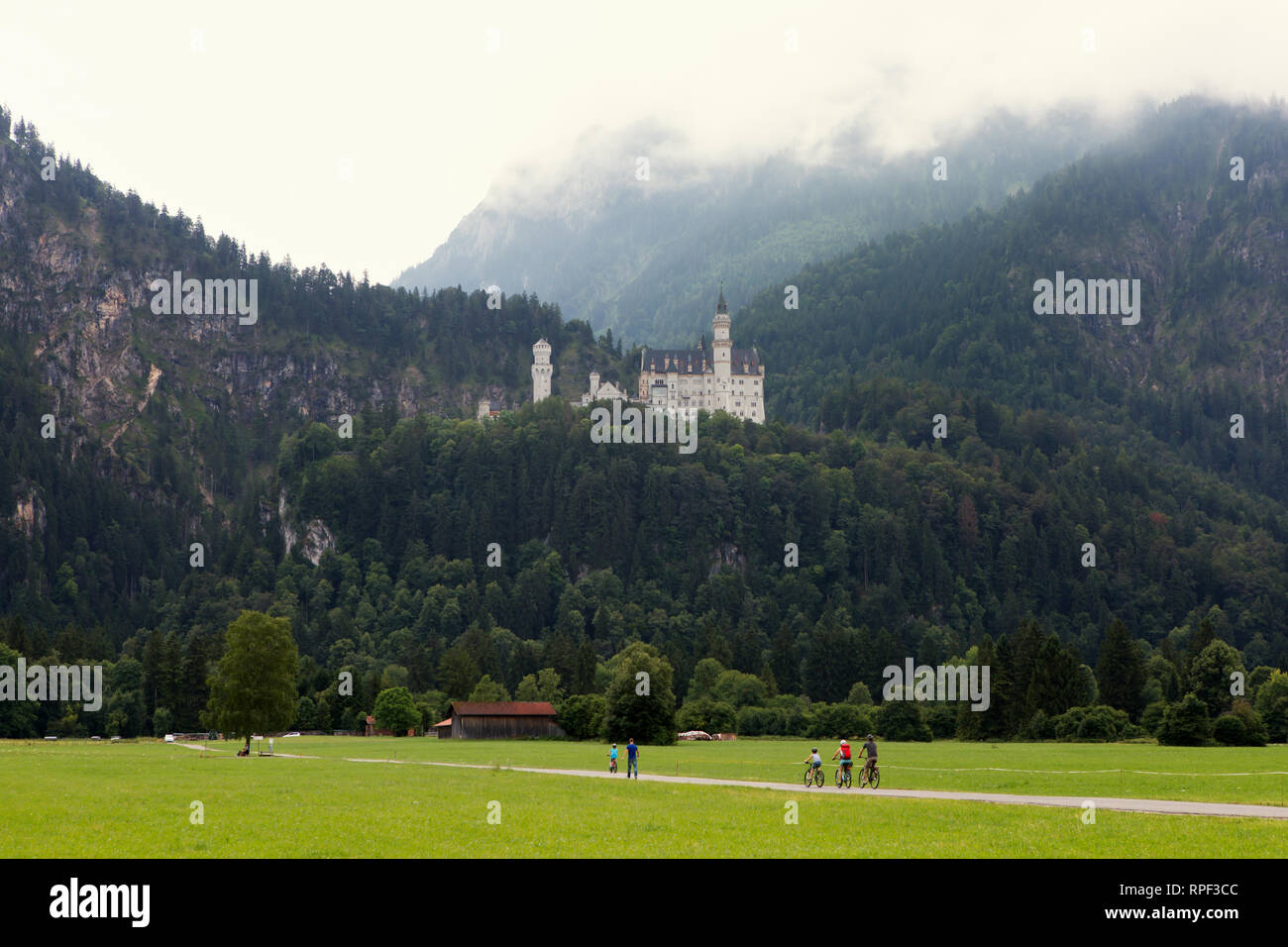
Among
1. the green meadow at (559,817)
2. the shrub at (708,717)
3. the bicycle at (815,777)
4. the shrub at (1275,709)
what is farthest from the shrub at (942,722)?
the bicycle at (815,777)

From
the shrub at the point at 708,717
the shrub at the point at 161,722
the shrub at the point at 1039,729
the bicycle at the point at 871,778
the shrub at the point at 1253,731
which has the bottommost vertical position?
the shrub at the point at 161,722

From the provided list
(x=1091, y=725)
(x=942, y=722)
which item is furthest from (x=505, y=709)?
(x=1091, y=725)

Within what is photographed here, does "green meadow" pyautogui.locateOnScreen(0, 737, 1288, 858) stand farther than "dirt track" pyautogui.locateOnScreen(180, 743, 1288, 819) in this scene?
No

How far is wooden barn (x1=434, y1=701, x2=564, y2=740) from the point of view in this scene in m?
135

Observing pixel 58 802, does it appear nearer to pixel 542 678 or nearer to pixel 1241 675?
pixel 1241 675

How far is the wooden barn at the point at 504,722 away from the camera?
13488 centimetres

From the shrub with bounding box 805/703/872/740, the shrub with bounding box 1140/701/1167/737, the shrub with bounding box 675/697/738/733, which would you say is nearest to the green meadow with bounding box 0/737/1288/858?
the shrub with bounding box 1140/701/1167/737

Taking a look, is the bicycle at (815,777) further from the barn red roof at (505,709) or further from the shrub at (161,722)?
the shrub at (161,722)

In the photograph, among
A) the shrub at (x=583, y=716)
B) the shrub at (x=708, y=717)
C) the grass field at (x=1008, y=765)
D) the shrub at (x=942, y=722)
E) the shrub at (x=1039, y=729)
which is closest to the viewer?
the grass field at (x=1008, y=765)

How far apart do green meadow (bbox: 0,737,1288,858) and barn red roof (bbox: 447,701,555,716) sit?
223 ft

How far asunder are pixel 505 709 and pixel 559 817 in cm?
9812

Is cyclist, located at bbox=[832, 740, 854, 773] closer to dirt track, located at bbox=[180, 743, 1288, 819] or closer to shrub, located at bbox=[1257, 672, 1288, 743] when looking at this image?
dirt track, located at bbox=[180, 743, 1288, 819]
